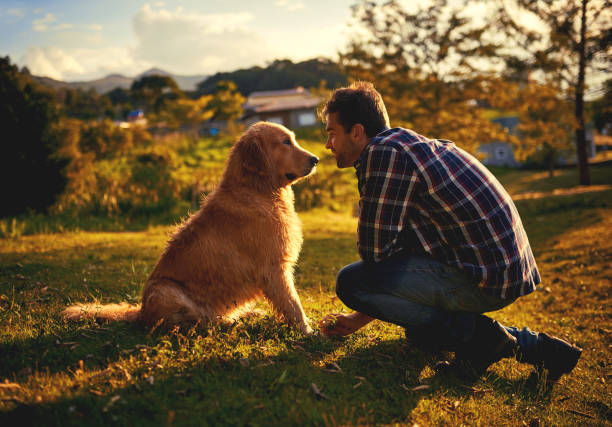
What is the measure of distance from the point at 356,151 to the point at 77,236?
9074 mm

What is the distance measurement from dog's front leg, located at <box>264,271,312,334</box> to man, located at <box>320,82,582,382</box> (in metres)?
0.55

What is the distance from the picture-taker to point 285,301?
378cm

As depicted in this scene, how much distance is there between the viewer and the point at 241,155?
13.3 feet

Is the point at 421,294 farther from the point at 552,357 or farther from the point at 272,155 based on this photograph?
the point at 272,155

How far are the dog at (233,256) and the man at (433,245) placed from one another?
2.54 ft

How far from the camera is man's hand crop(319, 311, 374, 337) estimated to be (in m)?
3.61

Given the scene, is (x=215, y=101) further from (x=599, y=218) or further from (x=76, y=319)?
(x=76, y=319)

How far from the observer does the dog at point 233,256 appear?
12.0ft

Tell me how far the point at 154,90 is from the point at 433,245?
6555cm

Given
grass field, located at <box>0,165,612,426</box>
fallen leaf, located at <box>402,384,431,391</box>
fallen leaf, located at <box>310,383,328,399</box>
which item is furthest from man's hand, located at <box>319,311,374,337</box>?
fallen leaf, located at <box>310,383,328,399</box>

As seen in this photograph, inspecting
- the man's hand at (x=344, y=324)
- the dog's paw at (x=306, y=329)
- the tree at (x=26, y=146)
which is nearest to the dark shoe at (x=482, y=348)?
the man's hand at (x=344, y=324)

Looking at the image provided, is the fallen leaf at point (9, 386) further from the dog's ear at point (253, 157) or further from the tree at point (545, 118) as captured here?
the tree at point (545, 118)

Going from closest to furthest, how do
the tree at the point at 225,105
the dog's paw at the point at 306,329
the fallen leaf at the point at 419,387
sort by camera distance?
the fallen leaf at the point at 419,387, the dog's paw at the point at 306,329, the tree at the point at 225,105

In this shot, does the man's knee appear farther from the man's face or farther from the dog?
the man's face
